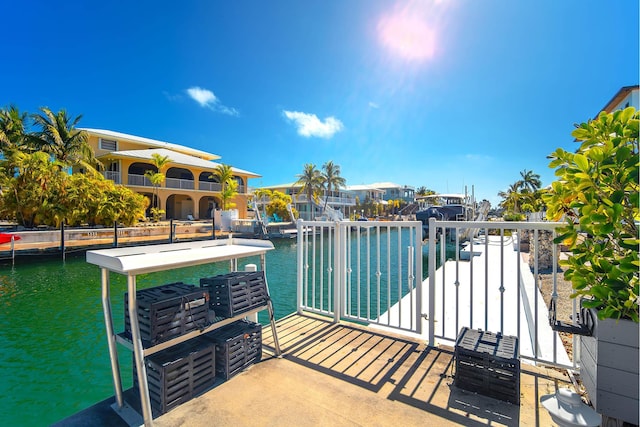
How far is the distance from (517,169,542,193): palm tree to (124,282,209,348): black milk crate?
61942mm

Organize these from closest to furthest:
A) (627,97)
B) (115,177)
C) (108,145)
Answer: (627,97) < (115,177) < (108,145)

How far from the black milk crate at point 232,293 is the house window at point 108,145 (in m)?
28.8

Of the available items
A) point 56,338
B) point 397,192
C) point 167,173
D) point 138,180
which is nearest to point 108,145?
point 167,173

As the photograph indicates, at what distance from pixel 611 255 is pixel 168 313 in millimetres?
2558

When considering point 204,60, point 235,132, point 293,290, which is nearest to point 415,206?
point 235,132

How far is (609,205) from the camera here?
1330 millimetres

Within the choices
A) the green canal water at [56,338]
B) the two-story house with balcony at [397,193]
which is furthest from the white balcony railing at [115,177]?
the two-story house with balcony at [397,193]

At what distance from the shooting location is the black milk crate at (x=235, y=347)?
2235 mm

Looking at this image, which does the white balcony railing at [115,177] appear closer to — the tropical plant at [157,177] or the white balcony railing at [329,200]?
the tropical plant at [157,177]

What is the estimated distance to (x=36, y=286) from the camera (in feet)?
28.7

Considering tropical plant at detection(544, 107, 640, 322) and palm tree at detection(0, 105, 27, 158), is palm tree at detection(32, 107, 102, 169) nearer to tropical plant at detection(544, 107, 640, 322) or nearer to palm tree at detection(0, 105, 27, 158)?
palm tree at detection(0, 105, 27, 158)

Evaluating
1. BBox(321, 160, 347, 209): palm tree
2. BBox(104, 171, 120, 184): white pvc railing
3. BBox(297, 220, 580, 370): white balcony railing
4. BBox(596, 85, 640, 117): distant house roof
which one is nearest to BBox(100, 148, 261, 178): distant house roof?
BBox(104, 171, 120, 184): white pvc railing

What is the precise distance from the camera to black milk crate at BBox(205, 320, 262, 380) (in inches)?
88.0

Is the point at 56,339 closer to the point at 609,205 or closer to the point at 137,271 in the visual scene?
the point at 137,271
